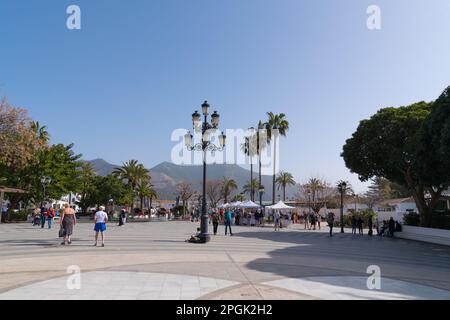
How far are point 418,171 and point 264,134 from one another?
100.0ft

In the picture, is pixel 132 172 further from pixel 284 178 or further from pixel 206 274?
pixel 206 274

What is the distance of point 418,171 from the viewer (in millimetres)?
21203

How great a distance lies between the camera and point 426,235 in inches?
883

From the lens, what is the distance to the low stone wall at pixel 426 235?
20.5 meters

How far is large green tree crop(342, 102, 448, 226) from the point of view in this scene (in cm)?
2473

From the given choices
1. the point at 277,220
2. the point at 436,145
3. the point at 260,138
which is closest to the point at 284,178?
the point at 260,138

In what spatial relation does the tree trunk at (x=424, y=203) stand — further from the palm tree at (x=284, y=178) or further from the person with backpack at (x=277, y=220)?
the palm tree at (x=284, y=178)

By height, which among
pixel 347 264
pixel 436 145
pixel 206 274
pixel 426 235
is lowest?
pixel 426 235

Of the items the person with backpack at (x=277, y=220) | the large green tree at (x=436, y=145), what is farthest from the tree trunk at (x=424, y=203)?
the person with backpack at (x=277, y=220)

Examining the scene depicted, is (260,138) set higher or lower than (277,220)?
higher

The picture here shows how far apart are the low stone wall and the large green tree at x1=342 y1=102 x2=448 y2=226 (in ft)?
5.07

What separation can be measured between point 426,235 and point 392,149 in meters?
6.00

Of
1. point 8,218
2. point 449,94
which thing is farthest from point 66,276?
point 8,218

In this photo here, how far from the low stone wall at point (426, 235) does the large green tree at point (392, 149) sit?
5.07 ft
